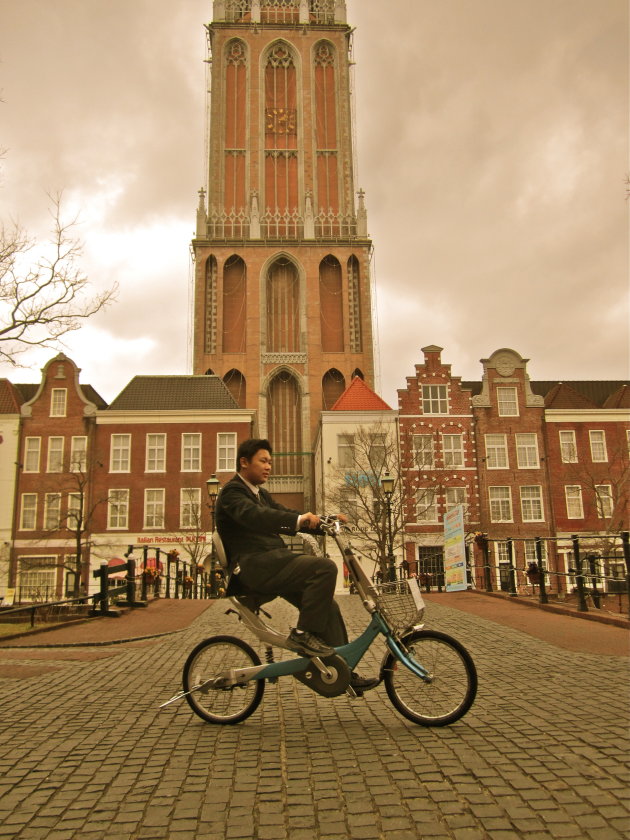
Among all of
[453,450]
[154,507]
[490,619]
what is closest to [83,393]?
[154,507]

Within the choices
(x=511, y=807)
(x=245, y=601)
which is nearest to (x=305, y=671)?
(x=245, y=601)

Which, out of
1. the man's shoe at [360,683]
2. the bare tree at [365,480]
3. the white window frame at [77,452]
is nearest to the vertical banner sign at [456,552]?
the bare tree at [365,480]

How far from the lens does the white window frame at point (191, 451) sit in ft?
129

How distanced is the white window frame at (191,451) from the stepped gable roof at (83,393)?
553 cm

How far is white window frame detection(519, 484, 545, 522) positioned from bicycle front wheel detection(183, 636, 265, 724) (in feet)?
117

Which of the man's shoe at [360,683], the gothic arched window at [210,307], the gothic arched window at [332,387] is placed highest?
the gothic arched window at [210,307]

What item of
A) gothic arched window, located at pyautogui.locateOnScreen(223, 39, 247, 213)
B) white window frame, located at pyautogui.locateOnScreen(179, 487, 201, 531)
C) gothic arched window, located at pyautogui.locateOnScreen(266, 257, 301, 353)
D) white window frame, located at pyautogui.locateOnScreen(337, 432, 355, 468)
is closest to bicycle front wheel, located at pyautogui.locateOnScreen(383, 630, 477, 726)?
white window frame, located at pyautogui.locateOnScreen(179, 487, 201, 531)

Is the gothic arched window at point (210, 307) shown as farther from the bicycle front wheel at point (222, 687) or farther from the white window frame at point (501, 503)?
the bicycle front wheel at point (222, 687)

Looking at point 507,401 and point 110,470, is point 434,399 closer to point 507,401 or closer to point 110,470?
point 507,401

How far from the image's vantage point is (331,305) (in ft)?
171

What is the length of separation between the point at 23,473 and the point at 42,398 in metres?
4.12

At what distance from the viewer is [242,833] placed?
3.04 metres

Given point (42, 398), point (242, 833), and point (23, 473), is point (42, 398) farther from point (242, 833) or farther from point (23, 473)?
point (242, 833)

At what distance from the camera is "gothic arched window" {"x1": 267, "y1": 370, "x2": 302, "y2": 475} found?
1933 inches
